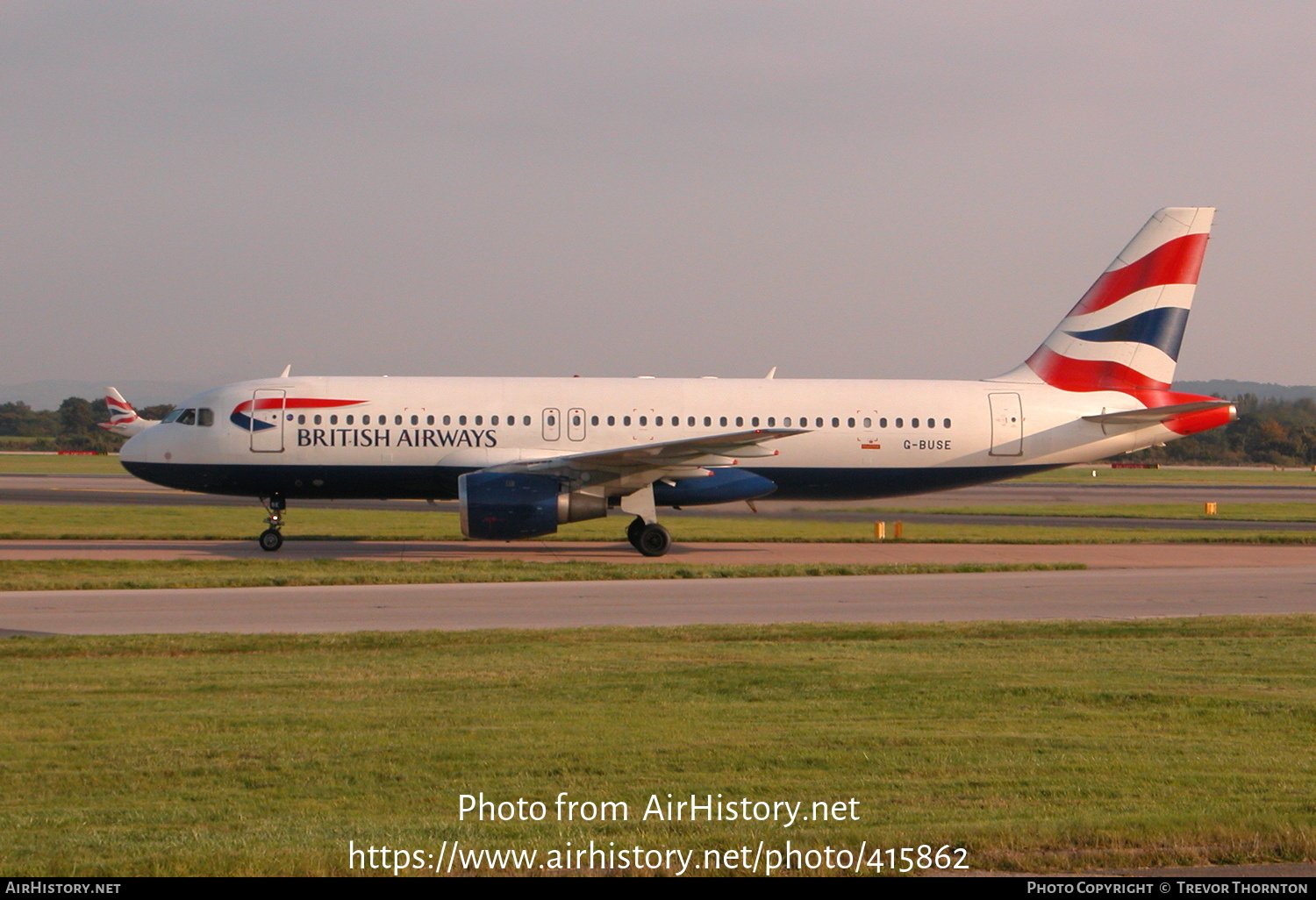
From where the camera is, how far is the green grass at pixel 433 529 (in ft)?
105

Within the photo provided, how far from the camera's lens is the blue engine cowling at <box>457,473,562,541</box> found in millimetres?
26078

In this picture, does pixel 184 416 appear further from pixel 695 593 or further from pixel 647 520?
pixel 695 593

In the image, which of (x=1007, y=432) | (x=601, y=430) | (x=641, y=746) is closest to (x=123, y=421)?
(x=601, y=430)

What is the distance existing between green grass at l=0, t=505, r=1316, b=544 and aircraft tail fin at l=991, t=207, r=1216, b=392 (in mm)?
4310

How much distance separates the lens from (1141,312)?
30844mm

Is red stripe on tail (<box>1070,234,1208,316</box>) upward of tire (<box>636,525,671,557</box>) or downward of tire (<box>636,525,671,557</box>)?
upward

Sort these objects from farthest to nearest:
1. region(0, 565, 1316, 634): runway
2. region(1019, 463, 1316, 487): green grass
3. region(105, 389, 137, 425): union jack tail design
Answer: region(1019, 463, 1316, 487): green grass → region(105, 389, 137, 425): union jack tail design → region(0, 565, 1316, 634): runway

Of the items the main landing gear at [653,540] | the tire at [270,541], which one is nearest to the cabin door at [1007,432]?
the main landing gear at [653,540]

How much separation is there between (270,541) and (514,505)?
5.71 metres

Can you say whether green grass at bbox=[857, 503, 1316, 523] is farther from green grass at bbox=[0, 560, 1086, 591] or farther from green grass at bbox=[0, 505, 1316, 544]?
green grass at bbox=[0, 560, 1086, 591]

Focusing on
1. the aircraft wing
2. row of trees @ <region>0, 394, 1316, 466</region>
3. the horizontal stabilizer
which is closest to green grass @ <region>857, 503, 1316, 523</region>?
the horizontal stabilizer

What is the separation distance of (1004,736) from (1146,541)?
24361 mm

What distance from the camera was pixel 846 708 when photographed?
1099 centimetres
